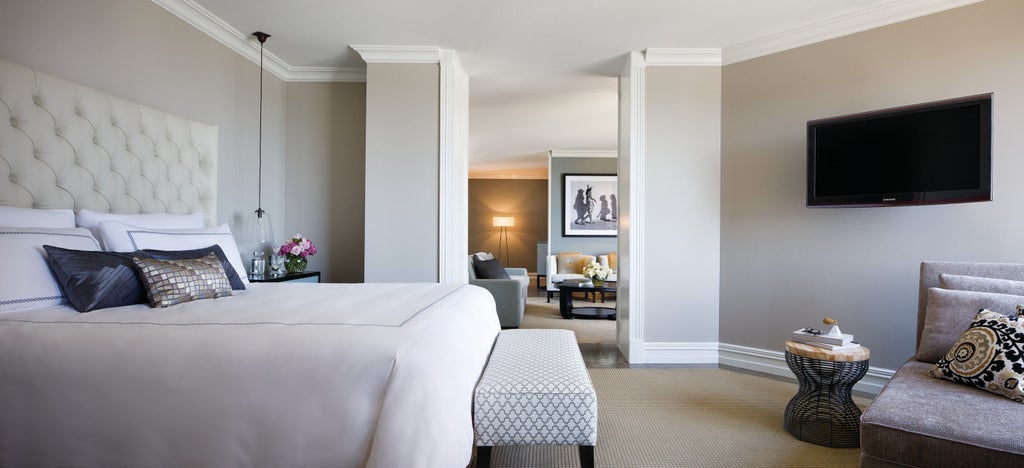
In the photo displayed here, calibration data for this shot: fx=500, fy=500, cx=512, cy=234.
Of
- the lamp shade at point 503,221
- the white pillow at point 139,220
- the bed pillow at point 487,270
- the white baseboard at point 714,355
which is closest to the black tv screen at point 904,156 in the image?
the white baseboard at point 714,355

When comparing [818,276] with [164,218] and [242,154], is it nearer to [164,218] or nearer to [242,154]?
[164,218]

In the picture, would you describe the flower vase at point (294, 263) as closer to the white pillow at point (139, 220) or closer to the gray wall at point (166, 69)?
the gray wall at point (166, 69)

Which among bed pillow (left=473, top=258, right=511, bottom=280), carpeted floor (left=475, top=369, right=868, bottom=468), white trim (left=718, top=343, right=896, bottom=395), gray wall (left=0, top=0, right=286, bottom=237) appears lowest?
carpeted floor (left=475, top=369, right=868, bottom=468)

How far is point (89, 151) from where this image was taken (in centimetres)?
244

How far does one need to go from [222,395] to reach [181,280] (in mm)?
833

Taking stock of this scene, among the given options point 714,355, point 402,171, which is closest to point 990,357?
point 714,355

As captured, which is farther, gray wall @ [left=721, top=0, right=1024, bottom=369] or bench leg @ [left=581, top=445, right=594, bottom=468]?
gray wall @ [left=721, top=0, right=1024, bottom=369]

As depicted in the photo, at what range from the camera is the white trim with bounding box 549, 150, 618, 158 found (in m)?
8.49

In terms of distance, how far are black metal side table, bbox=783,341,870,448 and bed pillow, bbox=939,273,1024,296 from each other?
0.48 m

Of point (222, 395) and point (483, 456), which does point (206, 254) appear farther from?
point (483, 456)

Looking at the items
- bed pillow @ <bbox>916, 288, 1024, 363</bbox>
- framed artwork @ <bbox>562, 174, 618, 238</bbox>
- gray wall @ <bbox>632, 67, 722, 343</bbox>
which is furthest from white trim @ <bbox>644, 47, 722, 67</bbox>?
framed artwork @ <bbox>562, 174, 618, 238</bbox>

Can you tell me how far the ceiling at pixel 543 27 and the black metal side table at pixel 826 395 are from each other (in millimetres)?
2135

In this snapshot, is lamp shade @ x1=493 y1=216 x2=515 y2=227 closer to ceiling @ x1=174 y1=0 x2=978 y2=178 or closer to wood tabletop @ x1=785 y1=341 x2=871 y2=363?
ceiling @ x1=174 y1=0 x2=978 y2=178

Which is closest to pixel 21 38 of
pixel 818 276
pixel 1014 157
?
pixel 818 276
